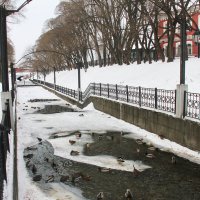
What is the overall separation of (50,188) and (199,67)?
14.1 m

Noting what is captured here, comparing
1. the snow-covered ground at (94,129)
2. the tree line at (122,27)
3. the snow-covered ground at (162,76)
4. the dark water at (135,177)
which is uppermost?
the tree line at (122,27)

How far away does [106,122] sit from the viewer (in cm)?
1780

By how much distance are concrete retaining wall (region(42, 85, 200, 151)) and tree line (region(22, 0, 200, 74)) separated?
11.6ft

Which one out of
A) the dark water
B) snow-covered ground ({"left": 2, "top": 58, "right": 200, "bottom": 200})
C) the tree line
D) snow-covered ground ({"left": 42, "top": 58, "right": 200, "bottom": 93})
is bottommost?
the dark water

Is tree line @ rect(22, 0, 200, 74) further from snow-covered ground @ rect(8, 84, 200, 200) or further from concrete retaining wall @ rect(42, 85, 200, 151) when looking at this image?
snow-covered ground @ rect(8, 84, 200, 200)

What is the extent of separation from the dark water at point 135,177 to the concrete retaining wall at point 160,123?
2.90 ft

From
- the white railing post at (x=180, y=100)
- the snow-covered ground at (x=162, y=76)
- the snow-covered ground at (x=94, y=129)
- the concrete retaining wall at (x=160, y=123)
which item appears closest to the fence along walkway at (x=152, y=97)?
the white railing post at (x=180, y=100)

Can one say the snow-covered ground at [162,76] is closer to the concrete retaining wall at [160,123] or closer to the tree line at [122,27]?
the tree line at [122,27]

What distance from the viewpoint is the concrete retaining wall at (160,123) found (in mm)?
10953

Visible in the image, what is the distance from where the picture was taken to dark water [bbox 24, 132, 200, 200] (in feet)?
25.4

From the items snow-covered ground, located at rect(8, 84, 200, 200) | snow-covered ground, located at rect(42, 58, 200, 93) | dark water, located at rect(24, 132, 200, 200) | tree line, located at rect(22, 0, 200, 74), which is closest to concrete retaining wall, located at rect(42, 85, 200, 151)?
snow-covered ground, located at rect(8, 84, 200, 200)

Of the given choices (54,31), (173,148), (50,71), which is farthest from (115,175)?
(50,71)

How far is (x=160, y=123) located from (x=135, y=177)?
193 inches

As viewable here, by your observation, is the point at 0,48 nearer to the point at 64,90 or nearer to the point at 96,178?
the point at 96,178
